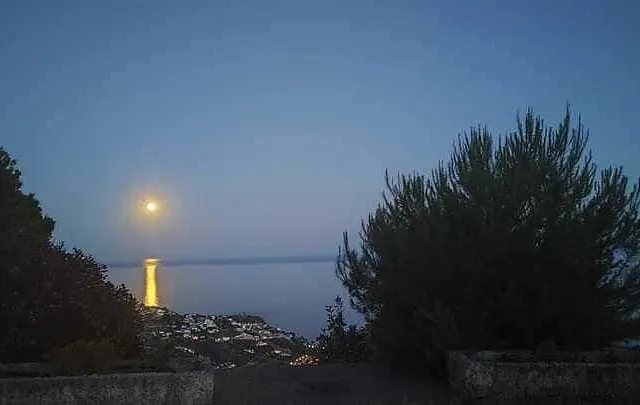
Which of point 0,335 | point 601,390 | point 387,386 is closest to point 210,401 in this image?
point 387,386

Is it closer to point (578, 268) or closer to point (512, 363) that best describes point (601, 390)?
point (512, 363)

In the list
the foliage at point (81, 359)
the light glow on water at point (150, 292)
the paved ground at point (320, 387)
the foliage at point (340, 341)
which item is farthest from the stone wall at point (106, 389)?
the light glow on water at point (150, 292)

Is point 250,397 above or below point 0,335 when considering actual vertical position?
below

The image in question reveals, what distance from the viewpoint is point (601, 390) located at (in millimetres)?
8172

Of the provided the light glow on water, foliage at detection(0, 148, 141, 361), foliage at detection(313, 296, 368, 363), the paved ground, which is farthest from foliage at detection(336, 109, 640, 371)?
the light glow on water

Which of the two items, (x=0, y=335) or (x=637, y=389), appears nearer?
(x=637, y=389)

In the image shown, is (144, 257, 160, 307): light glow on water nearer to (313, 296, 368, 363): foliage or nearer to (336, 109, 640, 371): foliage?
(313, 296, 368, 363): foliage

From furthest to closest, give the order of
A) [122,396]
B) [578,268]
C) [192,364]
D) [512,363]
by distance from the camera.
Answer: [578,268] → [192,364] → [512,363] → [122,396]

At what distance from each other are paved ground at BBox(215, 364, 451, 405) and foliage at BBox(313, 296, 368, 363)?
1.84m

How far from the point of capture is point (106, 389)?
778 centimetres

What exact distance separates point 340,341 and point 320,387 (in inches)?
144

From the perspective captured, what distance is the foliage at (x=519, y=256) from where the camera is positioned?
9.97 m

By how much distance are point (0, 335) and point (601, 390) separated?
830 centimetres

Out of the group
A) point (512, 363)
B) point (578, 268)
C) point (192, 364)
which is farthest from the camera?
point (578, 268)
